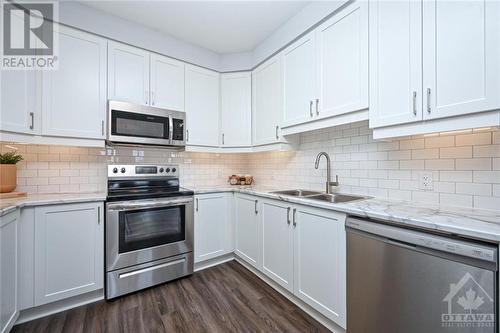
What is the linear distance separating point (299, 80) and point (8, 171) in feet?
8.97

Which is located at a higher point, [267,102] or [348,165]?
[267,102]

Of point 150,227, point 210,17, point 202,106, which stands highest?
point 210,17

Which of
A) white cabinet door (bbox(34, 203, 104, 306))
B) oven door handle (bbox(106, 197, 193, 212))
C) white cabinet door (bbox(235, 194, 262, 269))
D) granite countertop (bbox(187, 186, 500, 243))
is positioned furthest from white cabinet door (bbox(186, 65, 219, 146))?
granite countertop (bbox(187, 186, 500, 243))

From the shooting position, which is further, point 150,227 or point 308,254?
point 150,227

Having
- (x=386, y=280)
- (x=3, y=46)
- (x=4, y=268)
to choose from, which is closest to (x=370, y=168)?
(x=386, y=280)

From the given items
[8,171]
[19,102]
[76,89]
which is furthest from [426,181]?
[8,171]

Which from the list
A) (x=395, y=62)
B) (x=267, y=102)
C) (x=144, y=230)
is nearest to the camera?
(x=395, y=62)

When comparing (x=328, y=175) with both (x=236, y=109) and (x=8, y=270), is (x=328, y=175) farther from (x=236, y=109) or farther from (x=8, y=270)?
(x=8, y=270)

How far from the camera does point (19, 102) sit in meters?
1.82

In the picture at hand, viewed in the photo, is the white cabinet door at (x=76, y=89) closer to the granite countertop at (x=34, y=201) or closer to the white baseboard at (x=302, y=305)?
the granite countertop at (x=34, y=201)

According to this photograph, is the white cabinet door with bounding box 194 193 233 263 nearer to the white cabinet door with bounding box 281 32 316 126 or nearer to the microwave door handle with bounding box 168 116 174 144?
the microwave door handle with bounding box 168 116 174 144

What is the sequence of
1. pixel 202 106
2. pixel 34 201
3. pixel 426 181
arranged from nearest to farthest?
pixel 426 181, pixel 34 201, pixel 202 106

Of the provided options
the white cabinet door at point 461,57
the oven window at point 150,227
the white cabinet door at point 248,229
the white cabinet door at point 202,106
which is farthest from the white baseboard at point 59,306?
the white cabinet door at point 461,57

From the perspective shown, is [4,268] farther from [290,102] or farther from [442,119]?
[442,119]
